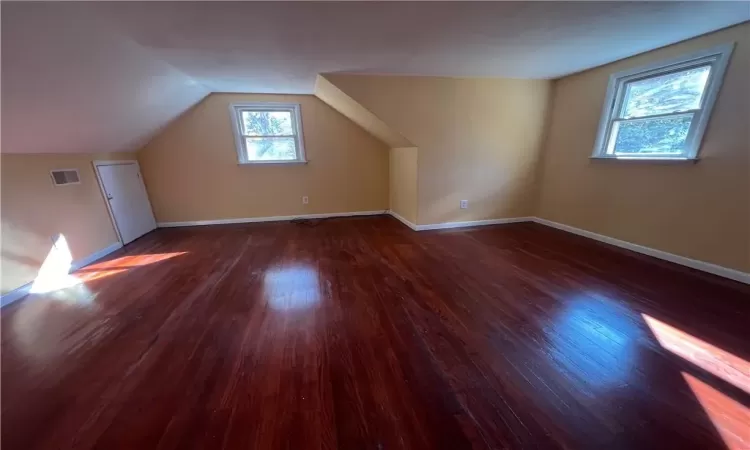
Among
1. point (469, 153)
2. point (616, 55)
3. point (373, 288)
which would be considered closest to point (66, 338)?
point (373, 288)

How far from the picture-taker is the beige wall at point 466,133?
3512 mm

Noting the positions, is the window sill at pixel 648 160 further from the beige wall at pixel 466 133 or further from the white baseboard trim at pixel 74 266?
the white baseboard trim at pixel 74 266

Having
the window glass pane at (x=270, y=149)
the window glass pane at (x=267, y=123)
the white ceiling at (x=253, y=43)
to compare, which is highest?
the white ceiling at (x=253, y=43)

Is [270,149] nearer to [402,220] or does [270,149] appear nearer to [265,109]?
[265,109]

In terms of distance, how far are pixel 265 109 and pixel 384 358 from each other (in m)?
4.18

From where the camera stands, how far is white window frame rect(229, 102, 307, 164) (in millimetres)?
4332

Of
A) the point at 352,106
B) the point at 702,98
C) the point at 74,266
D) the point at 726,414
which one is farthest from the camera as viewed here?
the point at 352,106

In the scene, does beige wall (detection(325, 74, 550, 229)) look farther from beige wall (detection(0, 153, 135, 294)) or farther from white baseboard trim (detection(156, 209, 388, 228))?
beige wall (detection(0, 153, 135, 294))

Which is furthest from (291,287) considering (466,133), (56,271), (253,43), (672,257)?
(672,257)

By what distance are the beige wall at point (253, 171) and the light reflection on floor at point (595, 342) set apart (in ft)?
11.8

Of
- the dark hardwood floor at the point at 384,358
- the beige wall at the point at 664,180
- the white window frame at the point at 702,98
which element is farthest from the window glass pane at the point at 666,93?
the dark hardwood floor at the point at 384,358

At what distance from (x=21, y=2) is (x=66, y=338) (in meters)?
1.96

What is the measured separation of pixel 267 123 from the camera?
450 centimetres

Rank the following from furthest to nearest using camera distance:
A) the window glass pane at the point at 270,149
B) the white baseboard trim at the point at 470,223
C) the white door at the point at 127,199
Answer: the window glass pane at the point at 270,149, the white baseboard trim at the point at 470,223, the white door at the point at 127,199
